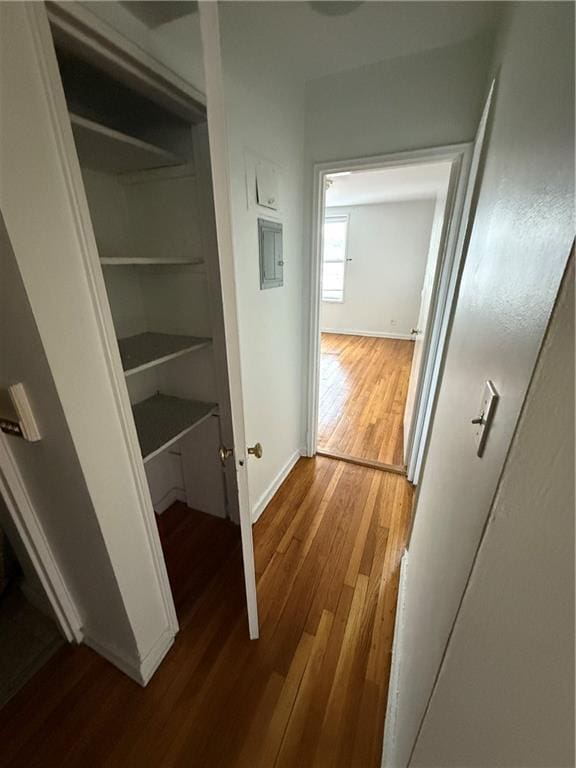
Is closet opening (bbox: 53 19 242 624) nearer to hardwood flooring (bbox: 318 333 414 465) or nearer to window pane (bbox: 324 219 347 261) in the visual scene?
hardwood flooring (bbox: 318 333 414 465)

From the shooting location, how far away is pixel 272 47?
129 centimetres

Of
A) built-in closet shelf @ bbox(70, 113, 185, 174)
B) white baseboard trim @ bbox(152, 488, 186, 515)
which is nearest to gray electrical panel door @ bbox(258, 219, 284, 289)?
built-in closet shelf @ bbox(70, 113, 185, 174)

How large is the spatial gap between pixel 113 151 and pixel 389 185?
371cm

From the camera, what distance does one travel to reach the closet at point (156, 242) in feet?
3.21

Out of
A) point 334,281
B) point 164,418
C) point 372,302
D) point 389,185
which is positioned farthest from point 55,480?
point 334,281

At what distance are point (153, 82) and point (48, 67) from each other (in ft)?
1.10

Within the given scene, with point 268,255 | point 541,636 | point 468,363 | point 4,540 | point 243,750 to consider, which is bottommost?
point 243,750

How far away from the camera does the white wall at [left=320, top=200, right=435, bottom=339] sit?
5.16 meters

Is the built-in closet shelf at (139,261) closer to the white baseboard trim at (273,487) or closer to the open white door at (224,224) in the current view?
the open white door at (224,224)

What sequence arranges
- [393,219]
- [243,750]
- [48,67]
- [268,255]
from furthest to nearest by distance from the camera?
[393,219]
[268,255]
[243,750]
[48,67]

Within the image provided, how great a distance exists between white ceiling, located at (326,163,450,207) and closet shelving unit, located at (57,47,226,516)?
6.35 feet

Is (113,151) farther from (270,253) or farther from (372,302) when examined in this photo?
(372,302)

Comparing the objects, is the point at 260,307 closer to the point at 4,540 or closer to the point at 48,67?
the point at 48,67

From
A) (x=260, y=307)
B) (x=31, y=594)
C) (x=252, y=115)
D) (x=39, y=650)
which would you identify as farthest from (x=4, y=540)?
(x=252, y=115)
